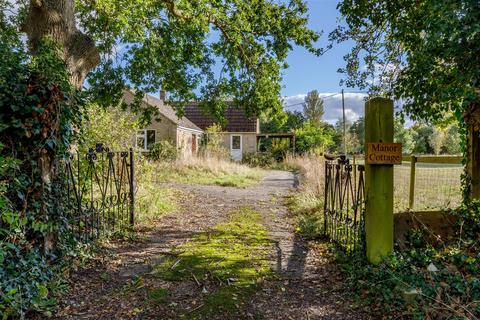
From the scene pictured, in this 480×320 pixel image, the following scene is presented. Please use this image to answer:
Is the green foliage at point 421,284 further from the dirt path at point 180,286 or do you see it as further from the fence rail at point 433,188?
the fence rail at point 433,188

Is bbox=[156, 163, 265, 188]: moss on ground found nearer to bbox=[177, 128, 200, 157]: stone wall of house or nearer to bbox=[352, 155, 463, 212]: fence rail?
bbox=[177, 128, 200, 157]: stone wall of house

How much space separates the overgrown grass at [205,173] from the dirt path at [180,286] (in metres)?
6.38

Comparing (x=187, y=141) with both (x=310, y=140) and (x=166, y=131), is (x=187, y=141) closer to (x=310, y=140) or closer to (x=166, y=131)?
(x=166, y=131)

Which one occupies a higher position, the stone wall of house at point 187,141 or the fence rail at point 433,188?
the stone wall of house at point 187,141

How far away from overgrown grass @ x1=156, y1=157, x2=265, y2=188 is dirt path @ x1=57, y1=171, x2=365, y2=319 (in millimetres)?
6380

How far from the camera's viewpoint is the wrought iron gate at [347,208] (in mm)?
4023

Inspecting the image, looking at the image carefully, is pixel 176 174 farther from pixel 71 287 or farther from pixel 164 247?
pixel 71 287

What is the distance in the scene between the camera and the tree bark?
571 cm

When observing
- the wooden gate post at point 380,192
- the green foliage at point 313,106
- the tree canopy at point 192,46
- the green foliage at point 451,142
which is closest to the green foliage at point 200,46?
the tree canopy at point 192,46

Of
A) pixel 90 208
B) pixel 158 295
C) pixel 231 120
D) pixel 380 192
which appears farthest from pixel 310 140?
pixel 158 295

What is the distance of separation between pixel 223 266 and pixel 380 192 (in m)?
2.06

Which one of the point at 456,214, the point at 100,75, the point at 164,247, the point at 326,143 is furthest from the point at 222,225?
the point at 326,143

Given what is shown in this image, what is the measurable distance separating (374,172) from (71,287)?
3.48m

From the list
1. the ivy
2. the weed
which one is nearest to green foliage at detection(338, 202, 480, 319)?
the weed
